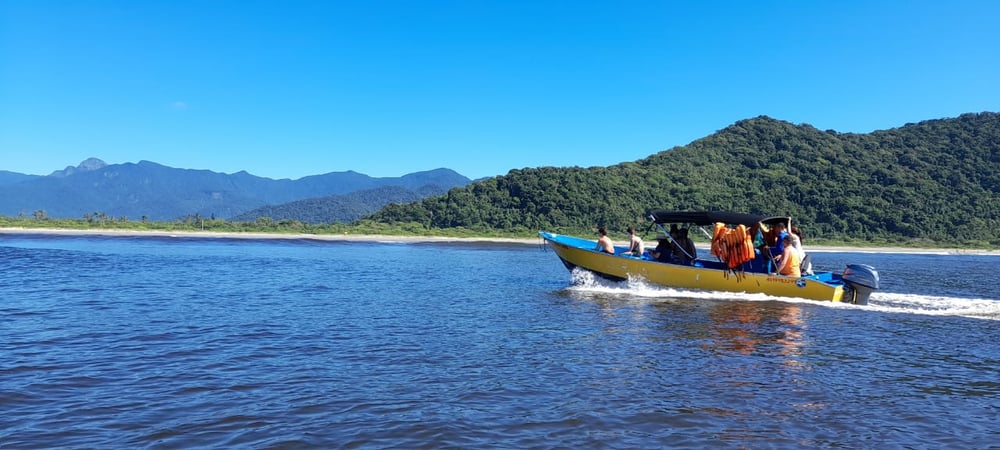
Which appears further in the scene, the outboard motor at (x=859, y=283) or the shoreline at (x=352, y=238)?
the shoreline at (x=352, y=238)

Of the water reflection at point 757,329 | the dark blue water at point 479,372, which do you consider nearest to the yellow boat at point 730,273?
the dark blue water at point 479,372

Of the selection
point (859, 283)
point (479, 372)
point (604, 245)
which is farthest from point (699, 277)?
point (479, 372)

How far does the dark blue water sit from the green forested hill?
60.1 meters

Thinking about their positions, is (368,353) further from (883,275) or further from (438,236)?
(438,236)

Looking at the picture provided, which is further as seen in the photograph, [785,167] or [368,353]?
[785,167]

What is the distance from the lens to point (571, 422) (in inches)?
277

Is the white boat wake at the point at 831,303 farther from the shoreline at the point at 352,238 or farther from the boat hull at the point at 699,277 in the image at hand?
the shoreline at the point at 352,238

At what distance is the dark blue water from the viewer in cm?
669

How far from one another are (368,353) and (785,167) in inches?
3795

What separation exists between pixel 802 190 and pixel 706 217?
238 ft

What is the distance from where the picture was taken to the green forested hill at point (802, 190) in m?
75.9

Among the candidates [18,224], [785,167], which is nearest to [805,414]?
[18,224]

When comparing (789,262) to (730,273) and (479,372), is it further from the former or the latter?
(479,372)

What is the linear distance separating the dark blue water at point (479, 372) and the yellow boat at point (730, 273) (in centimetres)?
82
